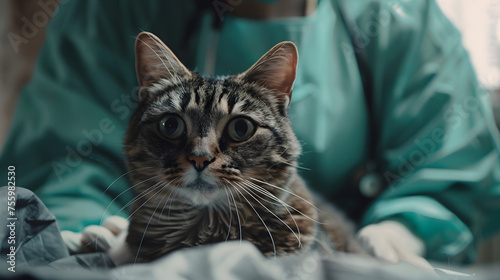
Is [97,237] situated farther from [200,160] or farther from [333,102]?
[333,102]

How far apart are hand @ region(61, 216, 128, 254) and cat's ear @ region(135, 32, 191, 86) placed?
145 mm

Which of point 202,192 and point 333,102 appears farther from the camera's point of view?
point 333,102

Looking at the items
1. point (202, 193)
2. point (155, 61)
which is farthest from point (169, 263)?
point (155, 61)

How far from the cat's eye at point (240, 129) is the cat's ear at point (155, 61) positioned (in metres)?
0.07

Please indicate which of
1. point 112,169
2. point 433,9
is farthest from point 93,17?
point 433,9

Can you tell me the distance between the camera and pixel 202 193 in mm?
305

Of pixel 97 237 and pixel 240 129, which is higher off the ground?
pixel 240 129

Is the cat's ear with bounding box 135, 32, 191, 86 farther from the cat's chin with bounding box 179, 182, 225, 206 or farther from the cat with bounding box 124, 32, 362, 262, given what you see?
the cat's chin with bounding box 179, 182, 225, 206

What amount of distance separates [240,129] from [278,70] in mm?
66

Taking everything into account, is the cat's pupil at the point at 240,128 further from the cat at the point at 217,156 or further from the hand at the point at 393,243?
the hand at the point at 393,243

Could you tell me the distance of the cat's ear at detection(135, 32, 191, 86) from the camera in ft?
1.07

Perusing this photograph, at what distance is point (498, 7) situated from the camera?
420 mm

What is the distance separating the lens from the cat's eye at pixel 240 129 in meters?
0.31

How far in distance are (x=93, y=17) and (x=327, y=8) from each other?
11.3 inches
